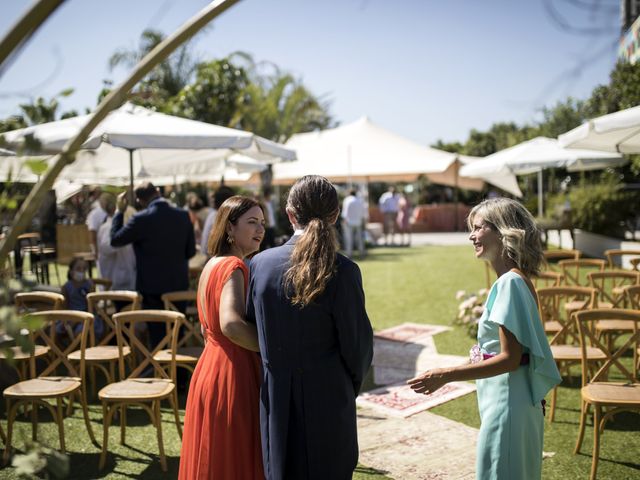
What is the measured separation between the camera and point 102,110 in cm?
117

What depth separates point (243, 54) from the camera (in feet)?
62.3

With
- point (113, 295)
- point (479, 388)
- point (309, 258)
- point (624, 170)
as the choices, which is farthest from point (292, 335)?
point (624, 170)

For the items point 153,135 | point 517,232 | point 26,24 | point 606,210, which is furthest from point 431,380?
point 606,210

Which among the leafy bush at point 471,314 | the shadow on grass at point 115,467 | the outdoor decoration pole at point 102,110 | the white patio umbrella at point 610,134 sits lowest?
the shadow on grass at point 115,467

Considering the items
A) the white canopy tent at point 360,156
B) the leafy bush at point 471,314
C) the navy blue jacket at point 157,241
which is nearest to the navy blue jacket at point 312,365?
the navy blue jacket at point 157,241

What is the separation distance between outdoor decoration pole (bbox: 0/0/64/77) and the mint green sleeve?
209 centimetres

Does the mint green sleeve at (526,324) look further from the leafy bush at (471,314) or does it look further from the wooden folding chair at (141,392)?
the leafy bush at (471,314)

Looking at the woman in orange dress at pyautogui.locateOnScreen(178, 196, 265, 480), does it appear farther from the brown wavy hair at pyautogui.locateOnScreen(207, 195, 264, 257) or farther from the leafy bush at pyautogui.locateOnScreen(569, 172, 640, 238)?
the leafy bush at pyautogui.locateOnScreen(569, 172, 640, 238)

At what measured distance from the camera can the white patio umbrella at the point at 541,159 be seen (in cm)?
1270

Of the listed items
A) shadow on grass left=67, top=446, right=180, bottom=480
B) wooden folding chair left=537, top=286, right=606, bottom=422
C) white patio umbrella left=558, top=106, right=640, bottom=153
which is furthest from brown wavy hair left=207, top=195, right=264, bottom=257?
white patio umbrella left=558, top=106, right=640, bottom=153

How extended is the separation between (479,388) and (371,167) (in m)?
17.8

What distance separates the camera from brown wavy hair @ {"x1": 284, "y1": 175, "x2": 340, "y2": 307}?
2.47 meters

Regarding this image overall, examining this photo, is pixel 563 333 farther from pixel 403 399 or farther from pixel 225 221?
pixel 225 221

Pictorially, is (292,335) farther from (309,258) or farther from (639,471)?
(639,471)
